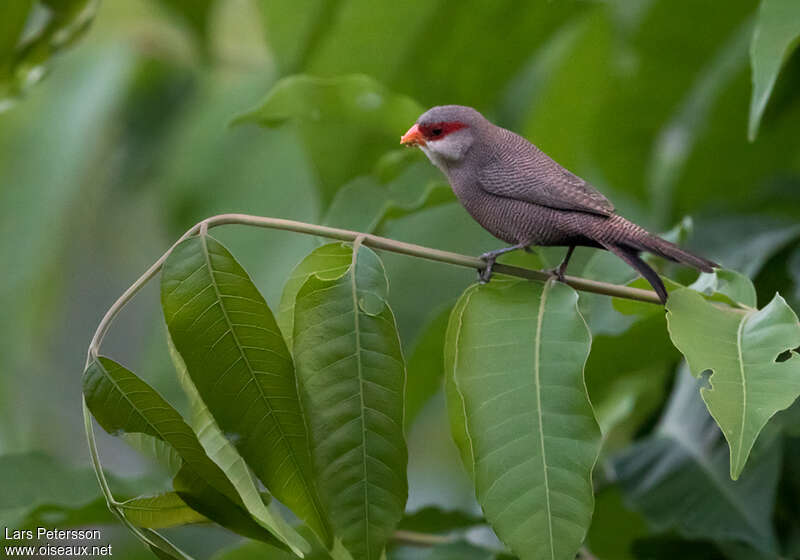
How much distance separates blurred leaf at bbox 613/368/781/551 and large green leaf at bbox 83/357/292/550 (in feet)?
2.32

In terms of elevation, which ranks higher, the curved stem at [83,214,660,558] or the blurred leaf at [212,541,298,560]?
the curved stem at [83,214,660,558]

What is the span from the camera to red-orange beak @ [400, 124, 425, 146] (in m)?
1.00

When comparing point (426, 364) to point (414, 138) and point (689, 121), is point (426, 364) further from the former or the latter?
point (689, 121)

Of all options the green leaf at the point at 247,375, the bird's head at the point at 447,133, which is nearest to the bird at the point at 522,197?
the bird's head at the point at 447,133

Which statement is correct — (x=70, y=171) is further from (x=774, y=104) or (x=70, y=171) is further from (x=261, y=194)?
(x=774, y=104)

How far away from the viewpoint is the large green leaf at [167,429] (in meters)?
0.78

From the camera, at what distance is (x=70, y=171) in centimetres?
211

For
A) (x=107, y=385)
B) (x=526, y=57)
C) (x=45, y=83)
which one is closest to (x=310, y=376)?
(x=107, y=385)

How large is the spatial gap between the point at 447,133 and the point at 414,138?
0.04 m

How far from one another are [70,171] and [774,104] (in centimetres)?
155

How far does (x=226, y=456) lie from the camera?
0.82 metres

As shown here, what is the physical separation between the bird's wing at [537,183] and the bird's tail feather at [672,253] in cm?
5

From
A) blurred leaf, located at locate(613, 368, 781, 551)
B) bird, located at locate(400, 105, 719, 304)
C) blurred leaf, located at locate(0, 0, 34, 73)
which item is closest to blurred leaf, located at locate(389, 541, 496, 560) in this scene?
blurred leaf, located at locate(613, 368, 781, 551)

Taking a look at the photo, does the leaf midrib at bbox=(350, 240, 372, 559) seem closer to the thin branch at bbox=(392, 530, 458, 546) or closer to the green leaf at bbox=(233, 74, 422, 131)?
the green leaf at bbox=(233, 74, 422, 131)
